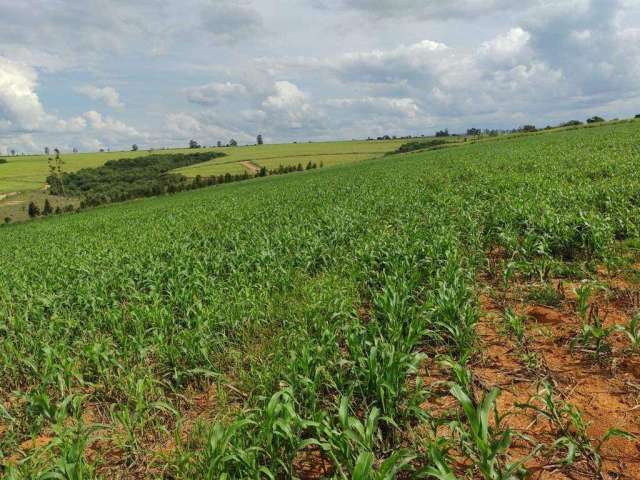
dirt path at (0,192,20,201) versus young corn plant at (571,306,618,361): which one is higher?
dirt path at (0,192,20,201)

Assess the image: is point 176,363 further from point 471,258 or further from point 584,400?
point 471,258

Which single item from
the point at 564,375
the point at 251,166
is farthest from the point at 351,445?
the point at 251,166

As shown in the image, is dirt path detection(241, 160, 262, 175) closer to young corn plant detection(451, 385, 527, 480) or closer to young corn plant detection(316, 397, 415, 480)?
young corn plant detection(316, 397, 415, 480)

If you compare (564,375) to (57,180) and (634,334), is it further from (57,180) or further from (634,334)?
(57,180)

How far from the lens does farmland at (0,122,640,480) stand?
2891 mm

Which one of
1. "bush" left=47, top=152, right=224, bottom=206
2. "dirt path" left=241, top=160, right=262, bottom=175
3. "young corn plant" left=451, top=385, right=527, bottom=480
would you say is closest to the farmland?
"young corn plant" left=451, top=385, right=527, bottom=480

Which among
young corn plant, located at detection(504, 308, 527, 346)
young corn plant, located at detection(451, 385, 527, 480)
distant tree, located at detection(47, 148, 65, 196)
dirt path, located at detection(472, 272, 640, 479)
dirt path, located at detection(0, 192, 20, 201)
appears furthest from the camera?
distant tree, located at detection(47, 148, 65, 196)

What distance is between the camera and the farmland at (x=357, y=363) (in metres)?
2.89

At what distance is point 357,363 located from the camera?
4078 millimetres

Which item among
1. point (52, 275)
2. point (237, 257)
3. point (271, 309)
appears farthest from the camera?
point (52, 275)

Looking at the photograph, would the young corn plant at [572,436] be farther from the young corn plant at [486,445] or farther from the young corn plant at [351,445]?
the young corn plant at [351,445]

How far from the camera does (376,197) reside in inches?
676

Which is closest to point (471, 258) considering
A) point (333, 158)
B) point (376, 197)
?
point (376, 197)

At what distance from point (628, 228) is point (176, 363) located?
316 inches
